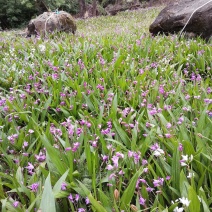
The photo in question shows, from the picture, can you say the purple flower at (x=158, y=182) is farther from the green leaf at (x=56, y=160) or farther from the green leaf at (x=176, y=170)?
the green leaf at (x=56, y=160)

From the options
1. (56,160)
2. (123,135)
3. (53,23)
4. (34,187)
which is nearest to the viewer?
(34,187)

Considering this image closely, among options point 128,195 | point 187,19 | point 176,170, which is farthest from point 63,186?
point 187,19

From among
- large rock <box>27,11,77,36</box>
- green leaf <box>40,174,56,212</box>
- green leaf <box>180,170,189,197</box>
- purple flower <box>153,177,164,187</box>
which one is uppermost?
large rock <box>27,11,77,36</box>

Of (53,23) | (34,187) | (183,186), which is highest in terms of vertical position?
(53,23)

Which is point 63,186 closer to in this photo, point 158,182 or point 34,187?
point 34,187

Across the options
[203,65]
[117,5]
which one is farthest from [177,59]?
[117,5]

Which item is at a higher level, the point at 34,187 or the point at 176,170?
the point at 34,187

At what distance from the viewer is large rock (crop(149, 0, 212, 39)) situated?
19.2 ft

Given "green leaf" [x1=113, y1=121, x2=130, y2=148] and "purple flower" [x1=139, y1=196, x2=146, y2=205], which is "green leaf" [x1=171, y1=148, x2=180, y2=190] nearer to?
"purple flower" [x1=139, y1=196, x2=146, y2=205]

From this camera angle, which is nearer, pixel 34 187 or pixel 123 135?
pixel 34 187

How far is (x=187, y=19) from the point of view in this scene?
6.25 m

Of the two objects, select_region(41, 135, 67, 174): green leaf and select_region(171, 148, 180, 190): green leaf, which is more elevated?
select_region(41, 135, 67, 174): green leaf

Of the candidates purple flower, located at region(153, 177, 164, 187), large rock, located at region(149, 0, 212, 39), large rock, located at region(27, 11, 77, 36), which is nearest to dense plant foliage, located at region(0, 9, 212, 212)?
purple flower, located at region(153, 177, 164, 187)

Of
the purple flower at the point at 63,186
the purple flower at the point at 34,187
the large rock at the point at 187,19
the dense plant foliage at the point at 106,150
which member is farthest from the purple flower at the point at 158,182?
the large rock at the point at 187,19
